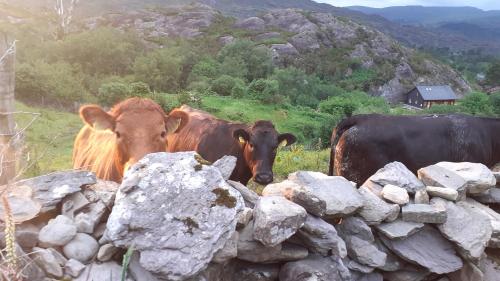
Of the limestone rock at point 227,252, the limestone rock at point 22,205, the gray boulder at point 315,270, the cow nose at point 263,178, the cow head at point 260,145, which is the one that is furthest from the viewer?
the cow head at point 260,145

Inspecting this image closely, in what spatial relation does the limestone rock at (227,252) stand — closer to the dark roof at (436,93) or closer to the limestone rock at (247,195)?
the limestone rock at (247,195)

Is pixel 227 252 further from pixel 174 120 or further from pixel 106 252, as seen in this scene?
pixel 174 120

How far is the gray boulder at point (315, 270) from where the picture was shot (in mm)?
3922

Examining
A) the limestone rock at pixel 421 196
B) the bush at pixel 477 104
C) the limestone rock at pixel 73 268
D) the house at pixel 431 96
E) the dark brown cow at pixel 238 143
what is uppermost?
the limestone rock at pixel 73 268

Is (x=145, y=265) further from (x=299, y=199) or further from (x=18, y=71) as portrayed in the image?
(x=18, y=71)

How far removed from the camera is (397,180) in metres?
4.96

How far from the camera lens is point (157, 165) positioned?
364 cm

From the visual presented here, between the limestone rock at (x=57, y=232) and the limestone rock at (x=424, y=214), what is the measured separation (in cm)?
317

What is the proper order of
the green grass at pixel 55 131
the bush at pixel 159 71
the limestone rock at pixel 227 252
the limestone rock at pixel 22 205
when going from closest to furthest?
the limestone rock at pixel 22 205
the limestone rock at pixel 227 252
the green grass at pixel 55 131
the bush at pixel 159 71

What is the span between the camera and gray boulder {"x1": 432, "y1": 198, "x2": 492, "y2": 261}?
462 cm

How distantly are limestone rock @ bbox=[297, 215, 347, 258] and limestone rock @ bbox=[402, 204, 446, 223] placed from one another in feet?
3.26

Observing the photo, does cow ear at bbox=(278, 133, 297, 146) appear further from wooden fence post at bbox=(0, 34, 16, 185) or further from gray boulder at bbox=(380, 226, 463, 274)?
wooden fence post at bbox=(0, 34, 16, 185)

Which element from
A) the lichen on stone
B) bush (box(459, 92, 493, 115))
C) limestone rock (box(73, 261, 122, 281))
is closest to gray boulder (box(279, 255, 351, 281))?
the lichen on stone

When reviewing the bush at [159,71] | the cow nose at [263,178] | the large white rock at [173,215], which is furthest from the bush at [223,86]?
the large white rock at [173,215]
